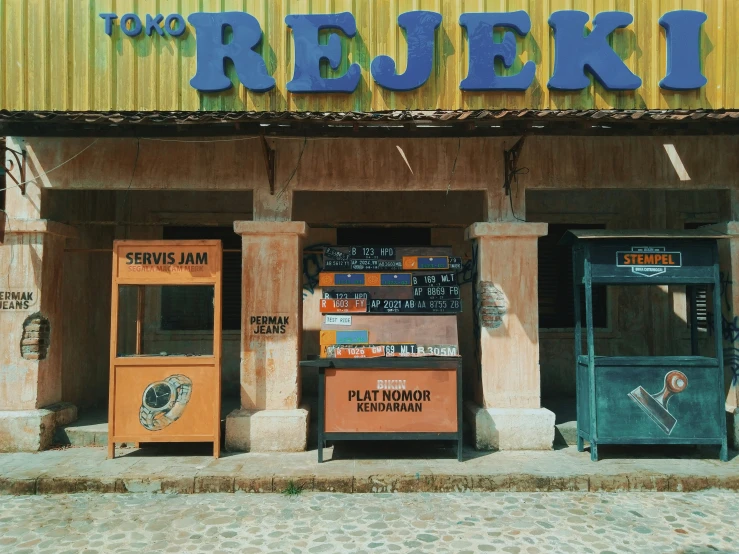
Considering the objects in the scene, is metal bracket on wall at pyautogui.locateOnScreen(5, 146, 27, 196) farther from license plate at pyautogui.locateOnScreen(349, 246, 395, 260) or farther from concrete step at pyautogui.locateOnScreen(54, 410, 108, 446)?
license plate at pyautogui.locateOnScreen(349, 246, 395, 260)

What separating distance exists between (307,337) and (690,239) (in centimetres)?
600

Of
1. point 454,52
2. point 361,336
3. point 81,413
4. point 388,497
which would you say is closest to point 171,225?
point 81,413

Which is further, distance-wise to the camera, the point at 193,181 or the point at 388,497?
the point at 193,181

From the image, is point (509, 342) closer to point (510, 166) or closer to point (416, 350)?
point (416, 350)

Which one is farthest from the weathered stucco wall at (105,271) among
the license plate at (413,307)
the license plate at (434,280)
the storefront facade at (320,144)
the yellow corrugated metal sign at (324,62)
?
the license plate at (434,280)

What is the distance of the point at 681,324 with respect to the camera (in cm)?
987

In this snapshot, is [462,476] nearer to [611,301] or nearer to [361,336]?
[361,336]

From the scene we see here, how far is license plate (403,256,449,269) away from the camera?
7.12m

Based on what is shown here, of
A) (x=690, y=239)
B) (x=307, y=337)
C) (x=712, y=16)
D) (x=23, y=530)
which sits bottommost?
(x=23, y=530)

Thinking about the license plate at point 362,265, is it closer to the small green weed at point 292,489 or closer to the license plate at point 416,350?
the license plate at point 416,350

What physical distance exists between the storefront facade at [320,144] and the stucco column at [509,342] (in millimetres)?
26

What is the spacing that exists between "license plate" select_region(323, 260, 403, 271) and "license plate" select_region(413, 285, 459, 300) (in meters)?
0.40

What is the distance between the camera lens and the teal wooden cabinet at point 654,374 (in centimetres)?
668

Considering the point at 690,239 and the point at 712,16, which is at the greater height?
the point at 712,16
